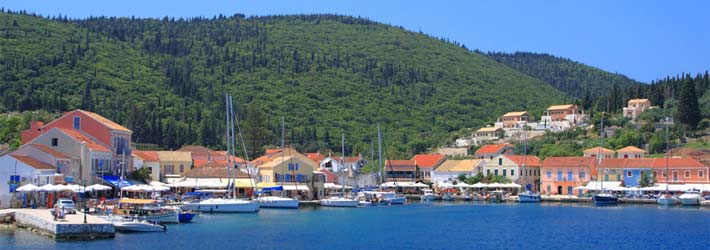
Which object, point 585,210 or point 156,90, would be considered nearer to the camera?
point 585,210

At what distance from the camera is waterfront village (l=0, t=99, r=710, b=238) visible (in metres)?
56.1

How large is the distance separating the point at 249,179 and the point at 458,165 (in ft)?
122

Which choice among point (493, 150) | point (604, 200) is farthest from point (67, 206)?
point (493, 150)

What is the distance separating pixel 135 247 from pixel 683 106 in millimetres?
92892

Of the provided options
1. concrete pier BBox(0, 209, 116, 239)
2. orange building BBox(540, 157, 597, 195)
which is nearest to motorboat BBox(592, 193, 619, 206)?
orange building BBox(540, 157, 597, 195)

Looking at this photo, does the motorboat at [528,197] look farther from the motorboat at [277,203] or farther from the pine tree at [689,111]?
the pine tree at [689,111]

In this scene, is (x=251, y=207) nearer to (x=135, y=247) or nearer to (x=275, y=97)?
(x=135, y=247)

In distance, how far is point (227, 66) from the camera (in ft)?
632

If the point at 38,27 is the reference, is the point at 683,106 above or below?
below

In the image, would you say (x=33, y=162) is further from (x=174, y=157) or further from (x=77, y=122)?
(x=174, y=157)

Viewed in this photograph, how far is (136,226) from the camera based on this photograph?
47.8 meters

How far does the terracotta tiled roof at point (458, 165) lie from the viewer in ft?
352

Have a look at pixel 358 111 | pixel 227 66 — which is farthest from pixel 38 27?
pixel 358 111

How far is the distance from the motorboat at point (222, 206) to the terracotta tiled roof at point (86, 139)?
23.2 ft
